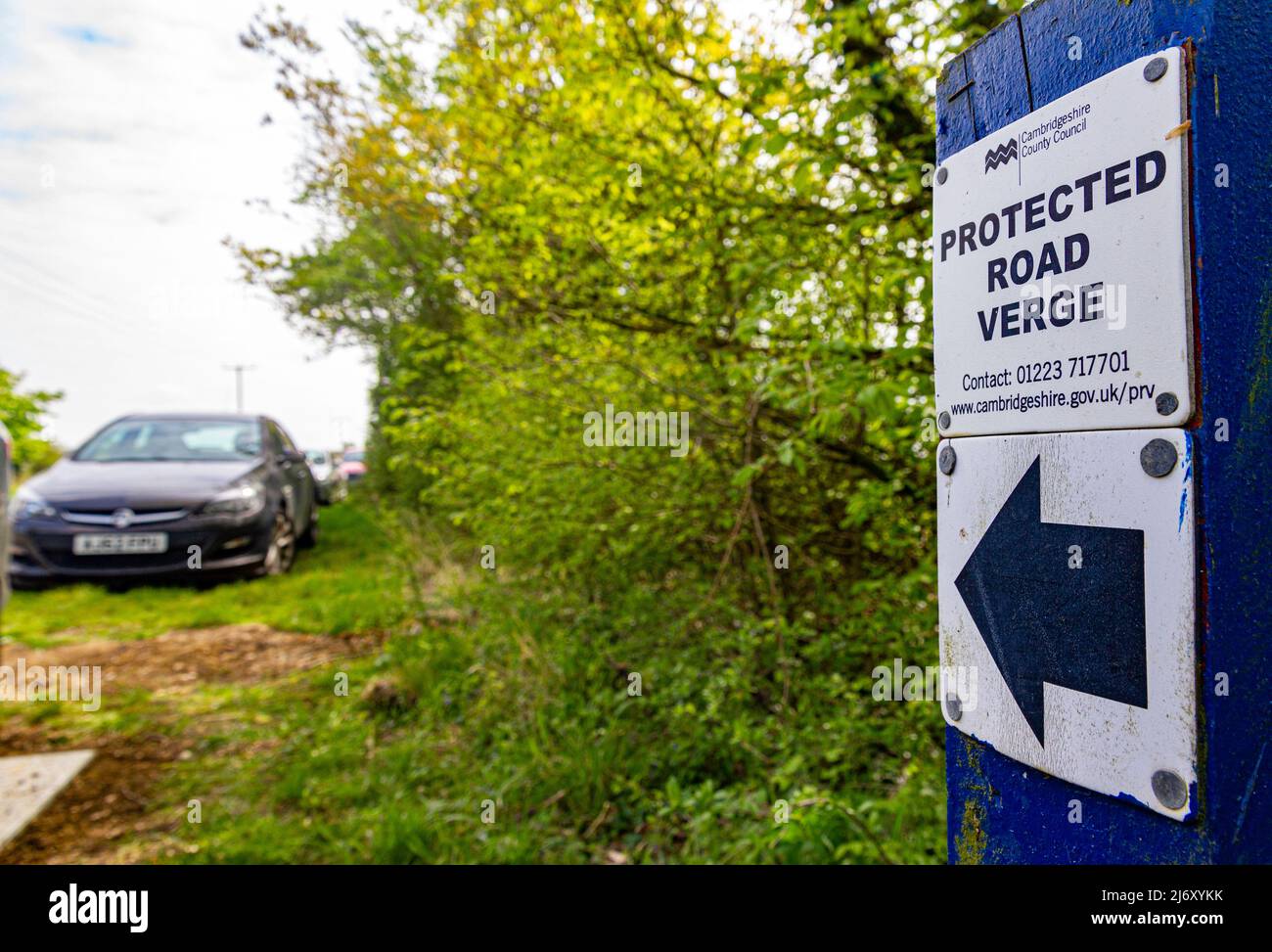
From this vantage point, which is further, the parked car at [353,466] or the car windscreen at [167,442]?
the parked car at [353,466]

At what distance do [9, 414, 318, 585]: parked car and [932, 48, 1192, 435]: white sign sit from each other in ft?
12.8

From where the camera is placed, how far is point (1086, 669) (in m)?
0.90

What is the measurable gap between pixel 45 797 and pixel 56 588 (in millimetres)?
1296

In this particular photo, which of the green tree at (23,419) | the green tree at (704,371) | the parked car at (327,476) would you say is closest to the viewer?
the green tree at (23,419)

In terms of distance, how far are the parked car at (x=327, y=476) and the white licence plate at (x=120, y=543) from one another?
181 cm

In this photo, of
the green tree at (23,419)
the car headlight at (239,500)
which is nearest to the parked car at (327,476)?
the car headlight at (239,500)

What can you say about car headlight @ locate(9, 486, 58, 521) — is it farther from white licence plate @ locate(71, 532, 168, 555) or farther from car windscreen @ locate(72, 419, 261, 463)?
car windscreen @ locate(72, 419, 261, 463)

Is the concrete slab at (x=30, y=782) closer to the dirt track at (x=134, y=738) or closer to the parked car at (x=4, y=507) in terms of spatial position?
the dirt track at (x=134, y=738)

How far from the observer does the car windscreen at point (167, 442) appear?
4254 millimetres

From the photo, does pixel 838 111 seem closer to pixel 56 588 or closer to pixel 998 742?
pixel 998 742

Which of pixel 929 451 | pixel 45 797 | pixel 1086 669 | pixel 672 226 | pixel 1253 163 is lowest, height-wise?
Result: pixel 45 797

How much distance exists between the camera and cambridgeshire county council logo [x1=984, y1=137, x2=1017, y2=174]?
3.30 ft
